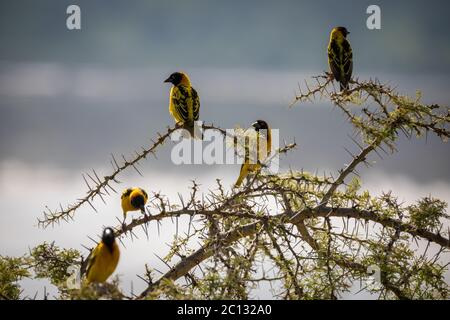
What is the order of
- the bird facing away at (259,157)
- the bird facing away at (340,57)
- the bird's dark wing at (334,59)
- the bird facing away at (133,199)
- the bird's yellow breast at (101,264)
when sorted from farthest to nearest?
the bird's dark wing at (334,59) < the bird facing away at (340,57) < the bird facing away at (133,199) < the bird facing away at (259,157) < the bird's yellow breast at (101,264)

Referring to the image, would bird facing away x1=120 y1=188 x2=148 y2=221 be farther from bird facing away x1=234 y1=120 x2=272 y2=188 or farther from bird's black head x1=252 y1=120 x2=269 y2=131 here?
bird's black head x1=252 y1=120 x2=269 y2=131

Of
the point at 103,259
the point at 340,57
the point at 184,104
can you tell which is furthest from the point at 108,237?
the point at 340,57

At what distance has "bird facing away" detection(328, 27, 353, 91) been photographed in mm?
7688

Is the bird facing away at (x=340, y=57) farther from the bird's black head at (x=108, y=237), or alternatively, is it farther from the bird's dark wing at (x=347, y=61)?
the bird's black head at (x=108, y=237)

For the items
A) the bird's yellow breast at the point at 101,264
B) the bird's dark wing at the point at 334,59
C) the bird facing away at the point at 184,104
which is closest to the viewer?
the bird's yellow breast at the point at 101,264

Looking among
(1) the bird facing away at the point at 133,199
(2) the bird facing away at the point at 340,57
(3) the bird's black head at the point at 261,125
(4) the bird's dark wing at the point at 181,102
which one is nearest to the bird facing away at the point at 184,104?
(4) the bird's dark wing at the point at 181,102

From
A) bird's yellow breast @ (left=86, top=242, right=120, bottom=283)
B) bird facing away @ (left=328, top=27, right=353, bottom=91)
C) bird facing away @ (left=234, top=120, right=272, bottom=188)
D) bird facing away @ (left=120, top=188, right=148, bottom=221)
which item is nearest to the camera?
bird's yellow breast @ (left=86, top=242, right=120, bottom=283)

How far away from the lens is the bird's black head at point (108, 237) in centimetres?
446

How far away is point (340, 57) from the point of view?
855cm

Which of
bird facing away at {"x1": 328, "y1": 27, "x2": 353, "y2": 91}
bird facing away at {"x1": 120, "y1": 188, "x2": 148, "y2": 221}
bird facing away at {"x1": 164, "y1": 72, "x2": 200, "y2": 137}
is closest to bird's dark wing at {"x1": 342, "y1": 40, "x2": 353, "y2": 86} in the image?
bird facing away at {"x1": 328, "y1": 27, "x2": 353, "y2": 91}

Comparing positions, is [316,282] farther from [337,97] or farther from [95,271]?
[337,97]

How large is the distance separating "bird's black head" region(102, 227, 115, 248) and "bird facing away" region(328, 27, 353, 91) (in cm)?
349

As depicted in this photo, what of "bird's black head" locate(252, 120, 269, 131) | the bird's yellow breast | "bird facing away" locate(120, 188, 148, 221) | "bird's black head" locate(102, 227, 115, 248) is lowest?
the bird's yellow breast
